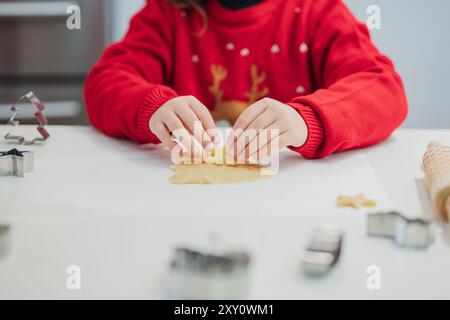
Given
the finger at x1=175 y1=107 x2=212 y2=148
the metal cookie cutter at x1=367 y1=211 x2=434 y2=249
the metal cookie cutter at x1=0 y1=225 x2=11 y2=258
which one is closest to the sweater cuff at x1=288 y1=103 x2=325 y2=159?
the finger at x1=175 y1=107 x2=212 y2=148

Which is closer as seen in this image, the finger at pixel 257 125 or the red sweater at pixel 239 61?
the finger at pixel 257 125

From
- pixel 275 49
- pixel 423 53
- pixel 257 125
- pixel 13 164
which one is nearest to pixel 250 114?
pixel 257 125

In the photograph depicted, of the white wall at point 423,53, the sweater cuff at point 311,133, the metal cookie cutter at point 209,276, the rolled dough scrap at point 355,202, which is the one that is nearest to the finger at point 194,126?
the sweater cuff at point 311,133

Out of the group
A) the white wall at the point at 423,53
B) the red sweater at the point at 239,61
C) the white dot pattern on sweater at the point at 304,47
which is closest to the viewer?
the red sweater at the point at 239,61

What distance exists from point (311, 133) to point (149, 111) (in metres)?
0.21

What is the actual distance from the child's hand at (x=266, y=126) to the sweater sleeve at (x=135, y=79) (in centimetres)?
14

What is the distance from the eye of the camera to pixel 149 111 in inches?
28.4

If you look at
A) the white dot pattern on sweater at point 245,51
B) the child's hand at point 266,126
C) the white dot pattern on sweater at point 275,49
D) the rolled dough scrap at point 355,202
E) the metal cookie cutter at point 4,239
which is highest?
the white dot pattern on sweater at point 275,49

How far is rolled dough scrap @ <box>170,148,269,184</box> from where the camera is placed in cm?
57

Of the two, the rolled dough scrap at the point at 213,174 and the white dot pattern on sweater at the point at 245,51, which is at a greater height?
the white dot pattern on sweater at the point at 245,51

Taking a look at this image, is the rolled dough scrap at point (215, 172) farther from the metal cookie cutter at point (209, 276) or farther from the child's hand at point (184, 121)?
the metal cookie cutter at point (209, 276)

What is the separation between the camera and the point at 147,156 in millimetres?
685

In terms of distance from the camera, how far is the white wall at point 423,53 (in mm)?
1471
